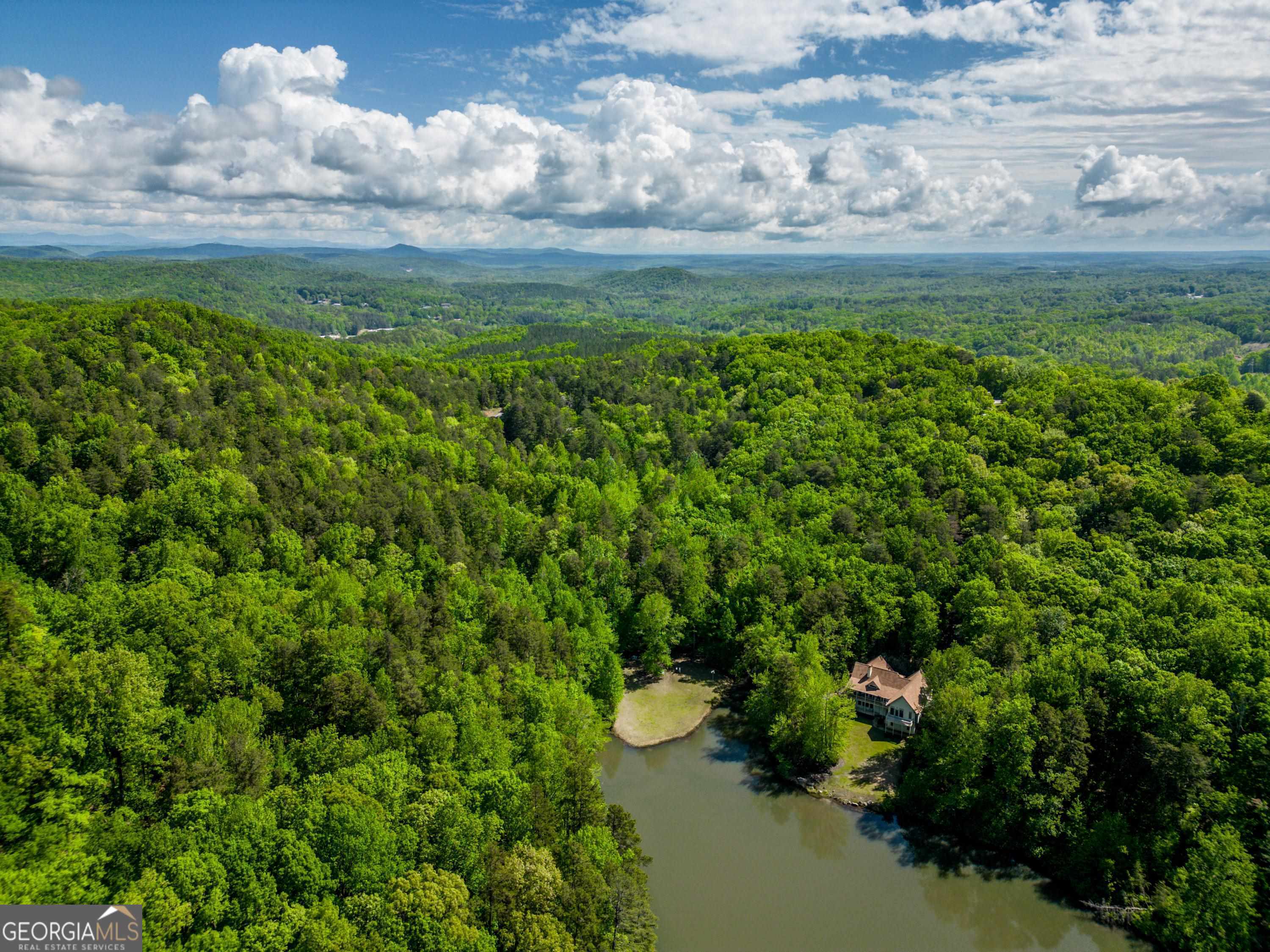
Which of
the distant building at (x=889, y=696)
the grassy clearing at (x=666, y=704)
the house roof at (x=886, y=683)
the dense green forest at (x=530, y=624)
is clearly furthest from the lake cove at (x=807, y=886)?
the house roof at (x=886, y=683)

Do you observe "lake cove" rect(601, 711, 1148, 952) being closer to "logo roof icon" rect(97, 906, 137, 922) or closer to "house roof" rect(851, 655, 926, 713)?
"house roof" rect(851, 655, 926, 713)

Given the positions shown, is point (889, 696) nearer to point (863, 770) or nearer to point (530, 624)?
point (863, 770)

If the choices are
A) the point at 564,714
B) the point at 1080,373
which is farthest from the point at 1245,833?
the point at 1080,373

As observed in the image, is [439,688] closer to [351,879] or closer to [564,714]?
[564,714]
